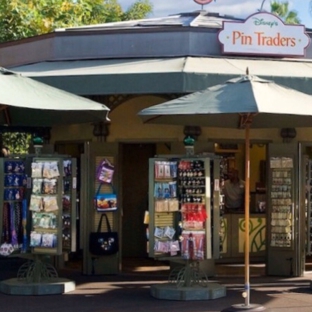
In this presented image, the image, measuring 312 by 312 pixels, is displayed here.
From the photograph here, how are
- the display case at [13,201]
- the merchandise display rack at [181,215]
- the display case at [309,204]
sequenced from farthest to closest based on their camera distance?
the display case at [309,204] → the display case at [13,201] → the merchandise display rack at [181,215]

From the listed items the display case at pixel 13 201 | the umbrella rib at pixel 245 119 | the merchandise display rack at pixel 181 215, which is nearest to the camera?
the umbrella rib at pixel 245 119

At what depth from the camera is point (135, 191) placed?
620 inches

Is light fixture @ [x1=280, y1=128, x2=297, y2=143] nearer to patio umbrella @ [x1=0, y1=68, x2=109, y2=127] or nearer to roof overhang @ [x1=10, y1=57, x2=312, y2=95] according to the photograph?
roof overhang @ [x1=10, y1=57, x2=312, y2=95]

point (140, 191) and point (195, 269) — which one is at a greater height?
point (140, 191)

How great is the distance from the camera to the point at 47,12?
73.9 feet

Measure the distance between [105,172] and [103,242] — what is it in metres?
1.10

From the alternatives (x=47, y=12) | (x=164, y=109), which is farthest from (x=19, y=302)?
(x=47, y=12)

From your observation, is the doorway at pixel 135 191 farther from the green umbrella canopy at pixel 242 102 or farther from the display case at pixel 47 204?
the green umbrella canopy at pixel 242 102

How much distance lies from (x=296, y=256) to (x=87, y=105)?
460 centimetres

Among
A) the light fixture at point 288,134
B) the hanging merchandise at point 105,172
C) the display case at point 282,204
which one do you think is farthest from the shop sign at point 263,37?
the hanging merchandise at point 105,172

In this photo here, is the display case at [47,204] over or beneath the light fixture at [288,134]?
beneath

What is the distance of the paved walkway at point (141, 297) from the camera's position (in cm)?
995

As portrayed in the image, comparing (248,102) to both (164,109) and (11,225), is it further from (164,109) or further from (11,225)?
(11,225)

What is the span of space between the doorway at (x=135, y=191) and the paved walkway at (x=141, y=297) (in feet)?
7.68
